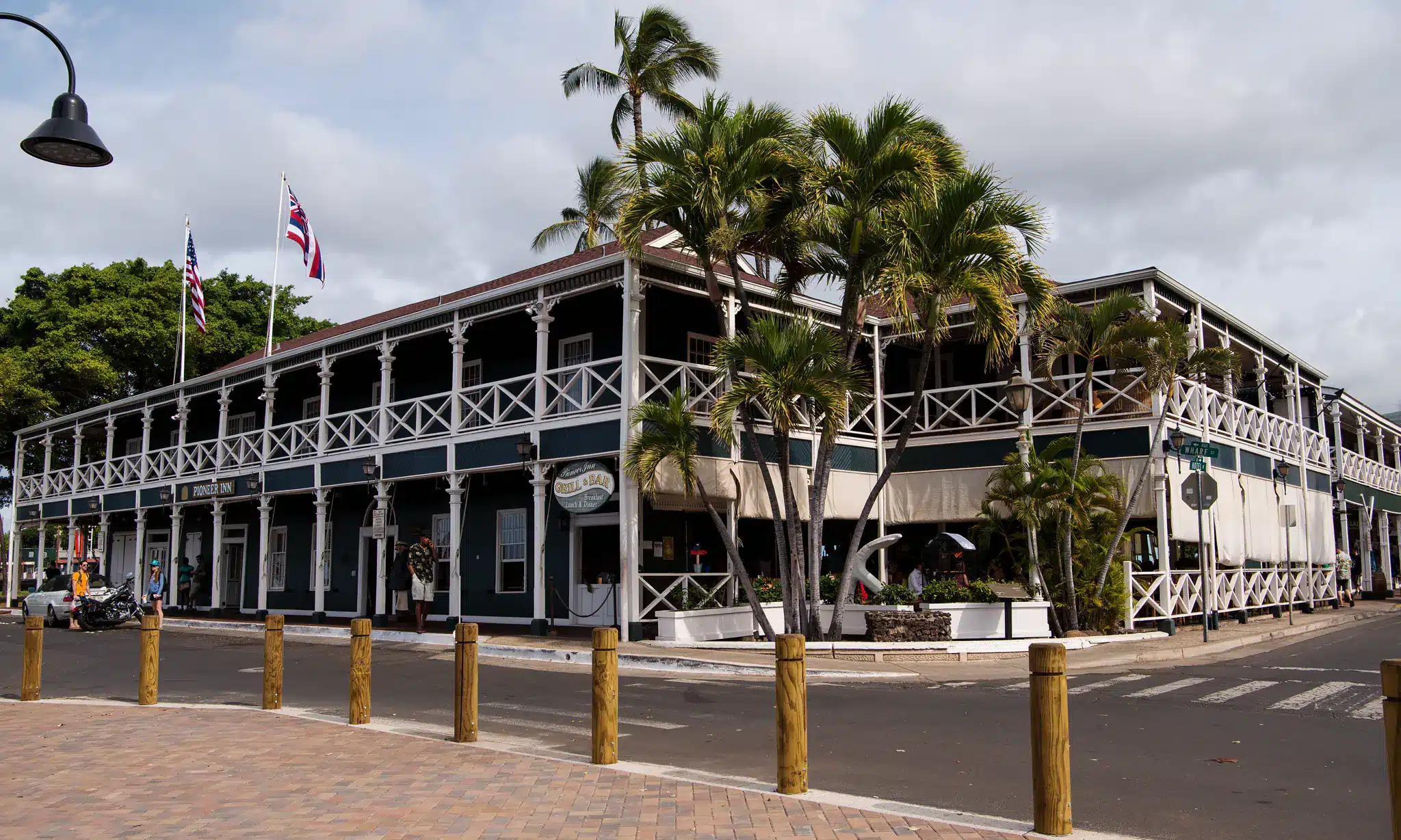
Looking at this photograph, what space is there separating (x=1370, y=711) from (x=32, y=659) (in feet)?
44.3

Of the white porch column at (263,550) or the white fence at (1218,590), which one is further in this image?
the white porch column at (263,550)

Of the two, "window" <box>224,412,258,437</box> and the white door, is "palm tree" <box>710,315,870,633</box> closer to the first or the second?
"window" <box>224,412,258,437</box>

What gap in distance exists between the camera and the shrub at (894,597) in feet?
57.0

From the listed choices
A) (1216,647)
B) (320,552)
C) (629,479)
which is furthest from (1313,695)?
(320,552)

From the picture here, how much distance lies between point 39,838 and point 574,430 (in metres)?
13.3

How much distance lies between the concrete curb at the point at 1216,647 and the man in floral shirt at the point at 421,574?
11.5 metres

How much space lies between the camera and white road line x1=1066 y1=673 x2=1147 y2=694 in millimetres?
12008

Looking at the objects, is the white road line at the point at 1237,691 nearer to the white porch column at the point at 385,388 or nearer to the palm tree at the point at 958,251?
the palm tree at the point at 958,251

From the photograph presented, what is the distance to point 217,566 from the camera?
28.3 meters

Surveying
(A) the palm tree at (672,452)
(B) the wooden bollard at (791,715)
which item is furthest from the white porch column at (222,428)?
(B) the wooden bollard at (791,715)

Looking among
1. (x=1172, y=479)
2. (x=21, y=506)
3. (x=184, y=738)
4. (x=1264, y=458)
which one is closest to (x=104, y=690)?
(x=184, y=738)

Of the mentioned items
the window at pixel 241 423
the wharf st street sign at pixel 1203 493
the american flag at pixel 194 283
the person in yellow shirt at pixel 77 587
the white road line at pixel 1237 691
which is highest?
the american flag at pixel 194 283

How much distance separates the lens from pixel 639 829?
580 cm

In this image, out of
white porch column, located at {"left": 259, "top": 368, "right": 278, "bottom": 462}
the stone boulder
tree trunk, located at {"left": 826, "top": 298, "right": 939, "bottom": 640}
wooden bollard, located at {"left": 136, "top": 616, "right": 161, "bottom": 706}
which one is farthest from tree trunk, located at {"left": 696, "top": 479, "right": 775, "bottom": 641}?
white porch column, located at {"left": 259, "top": 368, "right": 278, "bottom": 462}
